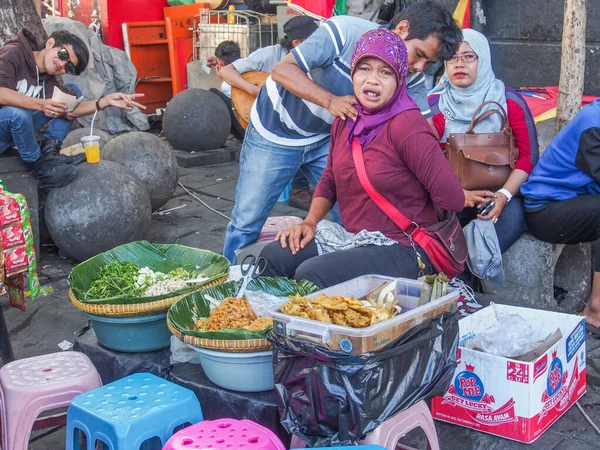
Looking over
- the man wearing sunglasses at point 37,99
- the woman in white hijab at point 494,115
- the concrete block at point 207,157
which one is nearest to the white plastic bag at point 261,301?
the woman in white hijab at point 494,115

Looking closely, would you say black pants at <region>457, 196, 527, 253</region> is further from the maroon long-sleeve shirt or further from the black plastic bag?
the black plastic bag

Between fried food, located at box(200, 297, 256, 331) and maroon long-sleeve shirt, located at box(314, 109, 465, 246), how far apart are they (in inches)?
29.6

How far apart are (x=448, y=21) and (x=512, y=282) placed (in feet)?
6.01

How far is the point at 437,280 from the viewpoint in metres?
2.74

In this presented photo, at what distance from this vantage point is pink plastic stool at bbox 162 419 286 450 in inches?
88.0

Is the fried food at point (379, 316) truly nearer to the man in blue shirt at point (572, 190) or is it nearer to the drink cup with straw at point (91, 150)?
the man in blue shirt at point (572, 190)

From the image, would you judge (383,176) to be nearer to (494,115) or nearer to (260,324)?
(260,324)

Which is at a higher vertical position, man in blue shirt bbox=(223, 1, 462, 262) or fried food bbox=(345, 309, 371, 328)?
man in blue shirt bbox=(223, 1, 462, 262)

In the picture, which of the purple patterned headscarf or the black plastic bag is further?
the purple patterned headscarf

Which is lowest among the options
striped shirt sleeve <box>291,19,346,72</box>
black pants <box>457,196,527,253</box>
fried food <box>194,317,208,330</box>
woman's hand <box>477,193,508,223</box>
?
black pants <box>457,196,527,253</box>

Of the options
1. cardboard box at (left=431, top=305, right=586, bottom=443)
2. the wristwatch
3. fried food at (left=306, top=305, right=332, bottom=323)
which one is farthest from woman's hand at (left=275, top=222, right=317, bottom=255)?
the wristwatch

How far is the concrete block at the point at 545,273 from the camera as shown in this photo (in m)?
4.43

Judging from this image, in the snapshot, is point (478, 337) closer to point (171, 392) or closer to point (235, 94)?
point (171, 392)

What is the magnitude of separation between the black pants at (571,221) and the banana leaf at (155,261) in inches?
75.3
